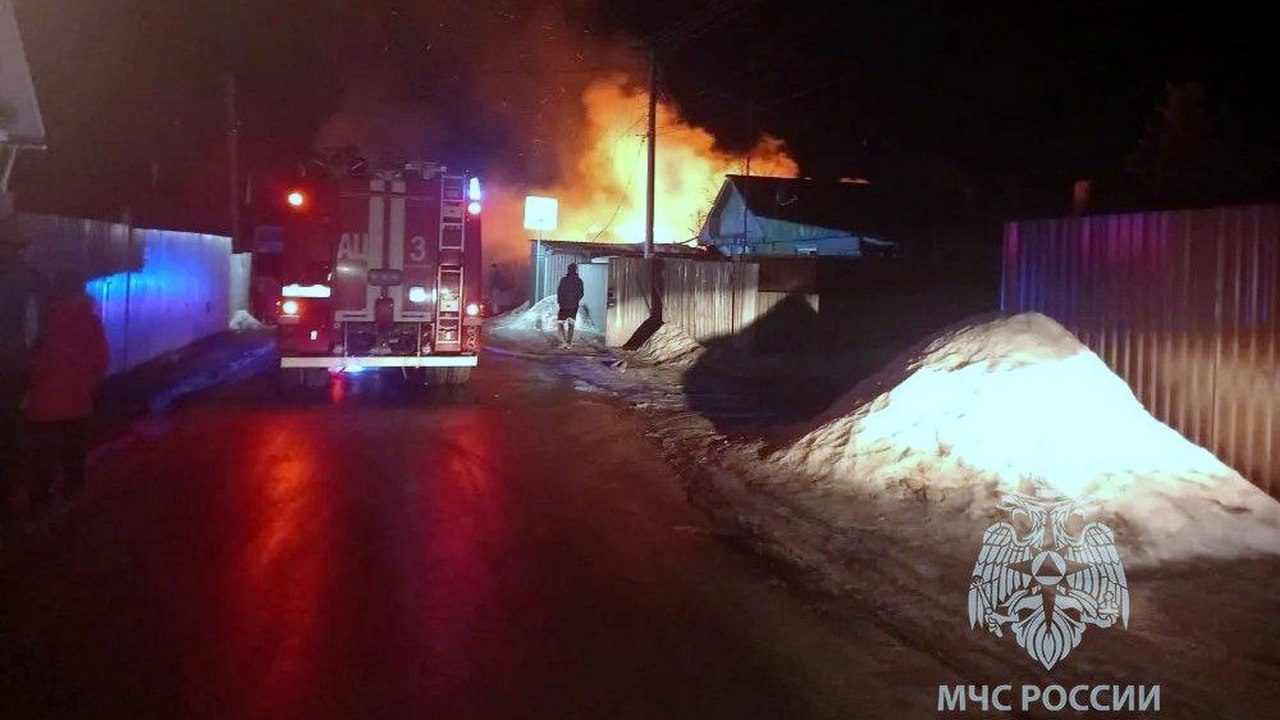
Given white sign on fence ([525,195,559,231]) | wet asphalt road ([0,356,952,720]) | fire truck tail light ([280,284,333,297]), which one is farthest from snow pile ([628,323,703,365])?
white sign on fence ([525,195,559,231])

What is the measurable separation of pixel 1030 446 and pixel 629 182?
3984 centimetres

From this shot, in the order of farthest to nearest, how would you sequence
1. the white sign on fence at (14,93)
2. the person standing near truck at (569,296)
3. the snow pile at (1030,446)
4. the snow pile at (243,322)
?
1. the snow pile at (243,322)
2. the person standing near truck at (569,296)
3. the white sign on fence at (14,93)
4. the snow pile at (1030,446)

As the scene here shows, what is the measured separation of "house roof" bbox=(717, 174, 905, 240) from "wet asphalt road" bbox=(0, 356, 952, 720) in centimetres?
2899

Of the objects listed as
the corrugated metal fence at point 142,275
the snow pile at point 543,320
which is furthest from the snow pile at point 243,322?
the snow pile at point 543,320

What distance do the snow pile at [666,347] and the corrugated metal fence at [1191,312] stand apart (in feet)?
40.4

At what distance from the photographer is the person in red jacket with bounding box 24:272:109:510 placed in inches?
376

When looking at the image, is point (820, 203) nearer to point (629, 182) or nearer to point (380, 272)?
point (629, 182)

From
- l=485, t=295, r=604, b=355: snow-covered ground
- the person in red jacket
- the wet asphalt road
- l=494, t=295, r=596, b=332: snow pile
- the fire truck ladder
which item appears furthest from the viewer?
l=494, t=295, r=596, b=332: snow pile

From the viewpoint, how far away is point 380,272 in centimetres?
1667

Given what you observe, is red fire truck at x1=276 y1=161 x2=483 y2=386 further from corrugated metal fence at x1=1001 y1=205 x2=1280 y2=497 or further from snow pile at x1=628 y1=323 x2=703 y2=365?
corrugated metal fence at x1=1001 y1=205 x2=1280 y2=497

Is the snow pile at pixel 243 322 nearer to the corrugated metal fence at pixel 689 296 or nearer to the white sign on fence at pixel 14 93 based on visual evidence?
the corrugated metal fence at pixel 689 296

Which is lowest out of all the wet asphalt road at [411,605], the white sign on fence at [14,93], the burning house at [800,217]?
the wet asphalt road at [411,605]

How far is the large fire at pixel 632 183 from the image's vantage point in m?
47.6

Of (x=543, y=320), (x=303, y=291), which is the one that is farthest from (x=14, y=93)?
(x=543, y=320)
